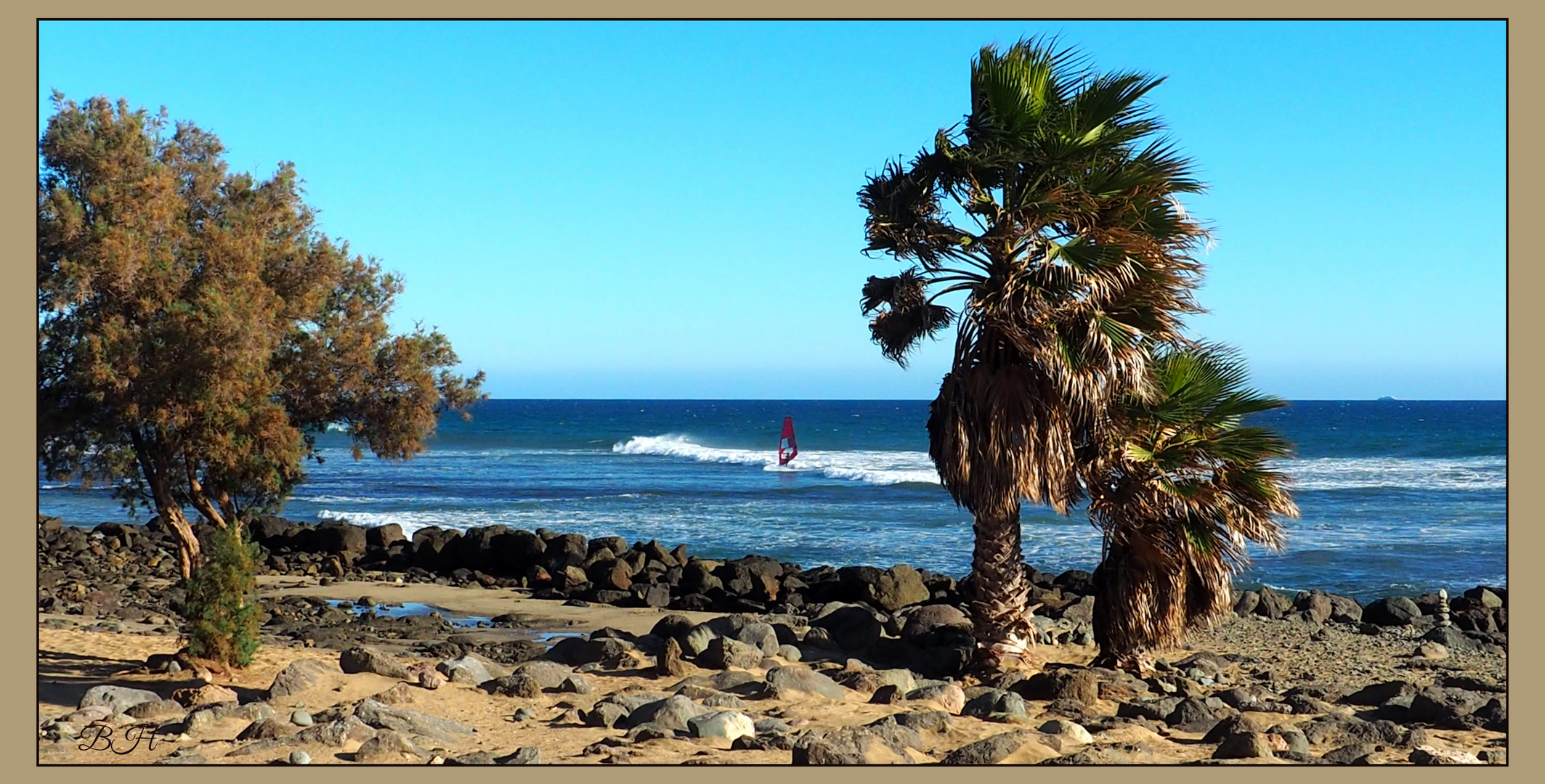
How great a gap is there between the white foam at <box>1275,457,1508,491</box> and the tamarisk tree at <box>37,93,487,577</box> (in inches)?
1318

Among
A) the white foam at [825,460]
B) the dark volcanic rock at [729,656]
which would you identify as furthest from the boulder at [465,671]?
the white foam at [825,460]

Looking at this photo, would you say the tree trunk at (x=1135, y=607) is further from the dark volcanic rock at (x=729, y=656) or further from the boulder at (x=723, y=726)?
the boulder at (x=723, y=726)

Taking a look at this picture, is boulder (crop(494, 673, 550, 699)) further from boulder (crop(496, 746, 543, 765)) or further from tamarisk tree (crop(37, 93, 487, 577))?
tamarisk tree (crop(37, 93, 487, 577))

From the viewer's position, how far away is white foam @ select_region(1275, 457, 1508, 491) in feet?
148

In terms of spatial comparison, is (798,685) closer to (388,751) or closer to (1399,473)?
(388,751)

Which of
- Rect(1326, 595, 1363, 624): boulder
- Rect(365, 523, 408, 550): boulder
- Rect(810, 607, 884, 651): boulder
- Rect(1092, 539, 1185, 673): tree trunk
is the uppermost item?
Rect(1092, 539, 1185, 673): tree trunk

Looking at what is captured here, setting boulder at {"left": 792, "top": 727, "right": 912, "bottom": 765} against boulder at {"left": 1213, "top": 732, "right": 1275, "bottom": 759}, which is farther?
boulder at {"left": 1213, "top": 732, "right": 1275, "bottom": 759}

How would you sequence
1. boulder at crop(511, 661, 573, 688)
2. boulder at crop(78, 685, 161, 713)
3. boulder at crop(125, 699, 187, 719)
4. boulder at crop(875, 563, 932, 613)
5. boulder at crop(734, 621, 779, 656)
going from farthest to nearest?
boulder at crop(875, 563, 932, 613)
boulder at crop(734, 621, 779, 656)
boulder at crop(511, 661, 573, 688)
boulder at crop(78, 685, 161, 713)
boulder at crop(125, 699, 187, 719)

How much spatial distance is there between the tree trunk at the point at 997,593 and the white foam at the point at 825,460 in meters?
34.7

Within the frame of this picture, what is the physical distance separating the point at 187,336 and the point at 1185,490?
10.3 metres

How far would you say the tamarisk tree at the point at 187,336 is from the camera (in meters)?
13.0

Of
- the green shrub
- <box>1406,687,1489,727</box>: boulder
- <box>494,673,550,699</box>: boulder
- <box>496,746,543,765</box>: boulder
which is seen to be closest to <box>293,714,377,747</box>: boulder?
<box>496,746,543,765</box>: boulder

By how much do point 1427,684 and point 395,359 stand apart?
12.9 metres

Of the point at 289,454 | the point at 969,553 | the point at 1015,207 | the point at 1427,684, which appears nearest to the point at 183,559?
the point at 289,454
